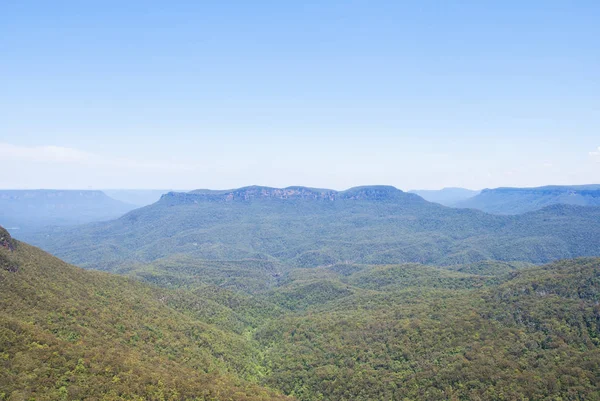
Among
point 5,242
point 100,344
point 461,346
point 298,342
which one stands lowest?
point 298,342

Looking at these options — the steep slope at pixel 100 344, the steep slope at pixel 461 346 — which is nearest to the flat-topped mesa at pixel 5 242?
the steep slope at pixel 100 344

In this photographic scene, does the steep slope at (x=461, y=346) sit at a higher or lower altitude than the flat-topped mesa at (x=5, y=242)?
lower

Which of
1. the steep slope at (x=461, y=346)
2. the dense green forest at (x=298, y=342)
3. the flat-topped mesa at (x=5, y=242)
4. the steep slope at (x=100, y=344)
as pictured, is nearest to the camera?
the steep slope at (x=100, y=344)

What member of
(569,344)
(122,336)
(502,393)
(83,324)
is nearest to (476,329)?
(569,344)

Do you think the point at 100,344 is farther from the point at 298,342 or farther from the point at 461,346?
the point at 461,346

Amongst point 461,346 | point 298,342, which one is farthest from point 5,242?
point 461,346

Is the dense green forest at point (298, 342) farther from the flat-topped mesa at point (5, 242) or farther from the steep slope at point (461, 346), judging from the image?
the flat-topped mesa at point (5, 242)
